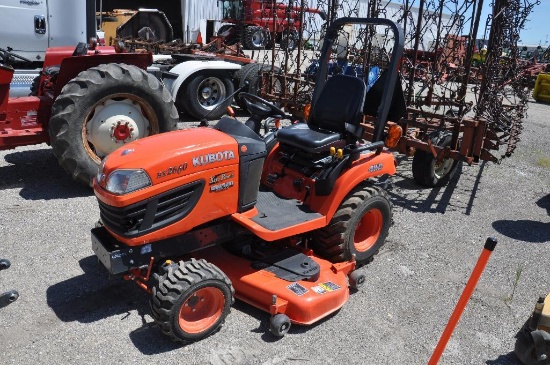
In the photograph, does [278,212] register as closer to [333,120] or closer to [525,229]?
[333,120]

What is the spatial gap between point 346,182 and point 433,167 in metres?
2.75

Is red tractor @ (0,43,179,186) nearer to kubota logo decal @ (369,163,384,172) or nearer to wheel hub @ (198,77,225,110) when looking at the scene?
kubota logo decal @ (369,163,384,172)

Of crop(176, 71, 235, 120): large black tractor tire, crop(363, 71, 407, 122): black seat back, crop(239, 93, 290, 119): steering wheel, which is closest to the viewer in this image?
crop(239, 93, 290, 119): steering wheel

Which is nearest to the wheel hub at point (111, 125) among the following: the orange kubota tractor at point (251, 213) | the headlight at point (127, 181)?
the orange kubota tractor at point (251, 213)

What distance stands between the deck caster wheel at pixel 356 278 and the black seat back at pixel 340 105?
3.39 feet

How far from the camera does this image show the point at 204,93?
8.59m

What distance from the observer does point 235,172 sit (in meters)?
3.20

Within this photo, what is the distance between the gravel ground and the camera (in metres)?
2.97

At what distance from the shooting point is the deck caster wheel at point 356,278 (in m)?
3.64

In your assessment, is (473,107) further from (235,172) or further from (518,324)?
(235,172)

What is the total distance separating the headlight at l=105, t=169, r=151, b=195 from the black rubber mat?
2.61 ft

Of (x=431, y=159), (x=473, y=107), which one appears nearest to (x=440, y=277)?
(x=431, y=159)

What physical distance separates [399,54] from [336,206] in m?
1.21

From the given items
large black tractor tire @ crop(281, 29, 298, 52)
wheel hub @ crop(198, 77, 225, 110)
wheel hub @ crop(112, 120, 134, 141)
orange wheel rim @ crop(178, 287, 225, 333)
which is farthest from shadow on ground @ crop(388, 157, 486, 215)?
wheel hub @ crop(198, 77, 225, 110)
